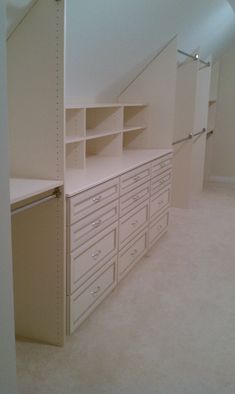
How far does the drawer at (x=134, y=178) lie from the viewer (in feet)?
8.34

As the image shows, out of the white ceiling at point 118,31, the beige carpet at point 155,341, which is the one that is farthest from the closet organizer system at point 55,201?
the white ceiling at point 118,31

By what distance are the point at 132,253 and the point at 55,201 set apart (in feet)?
3.80

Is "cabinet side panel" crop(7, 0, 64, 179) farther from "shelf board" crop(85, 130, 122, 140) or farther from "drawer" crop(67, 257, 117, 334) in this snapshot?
"shelf board" crop(85, 130, 122, 140)

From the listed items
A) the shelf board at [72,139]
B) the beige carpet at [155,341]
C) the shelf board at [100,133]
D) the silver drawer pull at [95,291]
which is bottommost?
the beige carpet at [155,341]

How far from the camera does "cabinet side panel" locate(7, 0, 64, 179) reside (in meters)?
1.74

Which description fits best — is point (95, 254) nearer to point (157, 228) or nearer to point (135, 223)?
point (135, 223)

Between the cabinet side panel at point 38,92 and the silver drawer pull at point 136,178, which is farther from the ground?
the cabinet side panel at point 38,92

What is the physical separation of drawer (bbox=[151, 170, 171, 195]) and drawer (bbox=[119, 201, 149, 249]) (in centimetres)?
19

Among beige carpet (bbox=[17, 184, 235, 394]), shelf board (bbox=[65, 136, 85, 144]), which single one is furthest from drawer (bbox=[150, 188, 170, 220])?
shelf board (bbox=[65, 136, 85, 144])

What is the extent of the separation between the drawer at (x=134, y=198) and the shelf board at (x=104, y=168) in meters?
0.18

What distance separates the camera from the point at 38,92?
182 cm

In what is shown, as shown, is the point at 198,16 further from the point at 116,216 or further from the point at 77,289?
the point at 77,289

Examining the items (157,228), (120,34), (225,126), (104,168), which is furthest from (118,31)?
(225,126)

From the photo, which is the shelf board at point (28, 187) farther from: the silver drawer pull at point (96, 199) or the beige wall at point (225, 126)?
the beige wall at point (225, 126)
